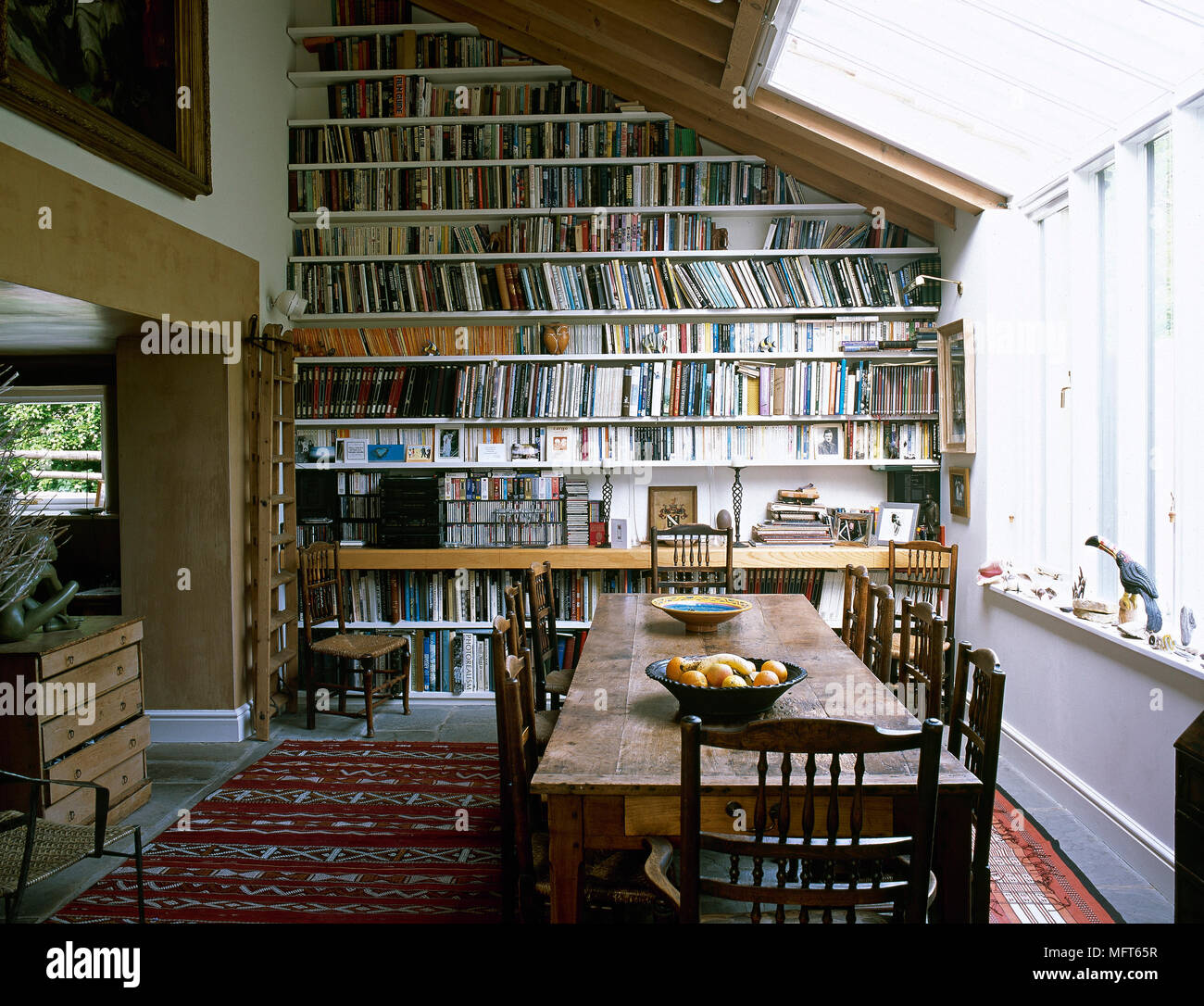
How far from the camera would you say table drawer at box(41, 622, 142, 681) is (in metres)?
3.19

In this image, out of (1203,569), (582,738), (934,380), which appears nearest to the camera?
(582,738)

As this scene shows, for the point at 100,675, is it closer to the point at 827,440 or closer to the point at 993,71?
the point at 827,440

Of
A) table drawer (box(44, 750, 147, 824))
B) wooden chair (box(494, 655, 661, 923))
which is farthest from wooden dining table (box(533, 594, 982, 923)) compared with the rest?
table drawer (box(44, 750, 147, 824))

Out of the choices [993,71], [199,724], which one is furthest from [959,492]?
[199,724]

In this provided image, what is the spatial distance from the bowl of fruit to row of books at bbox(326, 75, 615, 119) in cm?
426

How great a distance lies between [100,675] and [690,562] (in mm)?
3049

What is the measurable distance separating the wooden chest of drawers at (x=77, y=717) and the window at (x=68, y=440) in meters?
3.56

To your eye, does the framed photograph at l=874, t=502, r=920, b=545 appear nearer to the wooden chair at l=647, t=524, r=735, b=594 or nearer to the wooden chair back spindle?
the wooden chair at l=647, t=524, r=735, b=594

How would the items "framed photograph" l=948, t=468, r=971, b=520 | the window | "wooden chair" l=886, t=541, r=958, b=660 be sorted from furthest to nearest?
the window → "framed photograph" l=948, t=468, r=971, b=520 → "wooden chair" l=886, t=541, r=958, b=660

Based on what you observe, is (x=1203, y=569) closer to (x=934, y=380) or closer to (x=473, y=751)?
(x=934, y=380)

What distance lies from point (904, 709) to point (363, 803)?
245cm

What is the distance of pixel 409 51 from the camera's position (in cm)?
549

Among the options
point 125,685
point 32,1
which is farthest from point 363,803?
point 32,1

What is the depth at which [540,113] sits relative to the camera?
5.49 m
